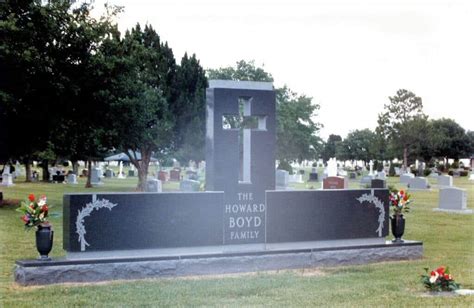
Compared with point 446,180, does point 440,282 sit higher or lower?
lower

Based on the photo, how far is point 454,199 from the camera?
1059 inches

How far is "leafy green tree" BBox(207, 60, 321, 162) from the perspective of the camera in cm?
6041

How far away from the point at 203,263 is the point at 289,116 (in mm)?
53229

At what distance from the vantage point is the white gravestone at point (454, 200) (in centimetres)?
2667

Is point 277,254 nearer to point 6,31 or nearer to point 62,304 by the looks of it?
point 62,304

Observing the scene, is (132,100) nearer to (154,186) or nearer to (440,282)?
(154,186)

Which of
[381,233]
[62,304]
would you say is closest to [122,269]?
[62,304]

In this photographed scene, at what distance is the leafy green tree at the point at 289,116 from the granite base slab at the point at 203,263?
4602 cm

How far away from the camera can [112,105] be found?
86.7 ft

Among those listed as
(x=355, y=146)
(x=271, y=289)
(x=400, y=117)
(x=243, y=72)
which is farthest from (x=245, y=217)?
(x=355, y=146)

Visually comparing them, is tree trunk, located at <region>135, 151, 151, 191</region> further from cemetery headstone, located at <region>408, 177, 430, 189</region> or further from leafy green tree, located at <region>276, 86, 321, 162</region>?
leafy green tree, located at <region>276, 86, 321, 162</region>

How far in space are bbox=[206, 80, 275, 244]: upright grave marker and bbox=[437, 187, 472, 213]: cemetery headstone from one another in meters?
15.3

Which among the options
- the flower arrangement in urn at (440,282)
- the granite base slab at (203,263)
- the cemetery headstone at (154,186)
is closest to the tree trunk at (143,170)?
the cemetery headstone at (154,186)

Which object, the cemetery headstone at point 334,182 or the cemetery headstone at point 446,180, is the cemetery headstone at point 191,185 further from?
the cemetery headstone at point 446,180
